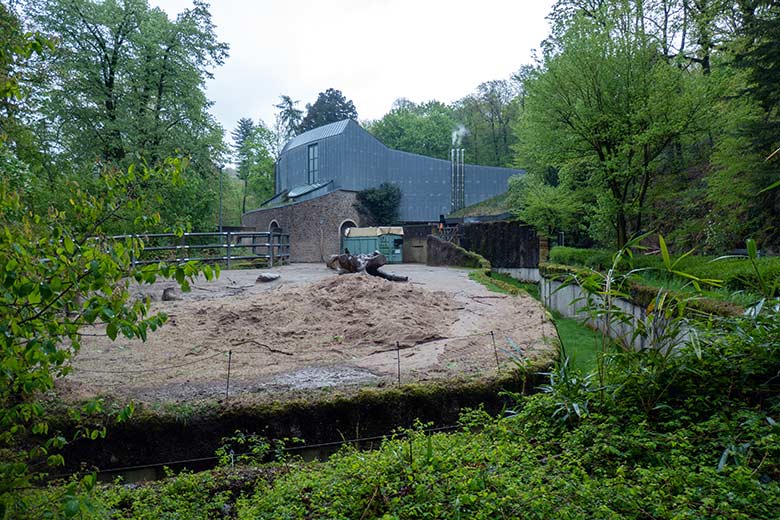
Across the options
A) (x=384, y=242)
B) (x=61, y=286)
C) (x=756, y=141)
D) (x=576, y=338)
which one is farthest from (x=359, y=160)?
(x=61, y=286)

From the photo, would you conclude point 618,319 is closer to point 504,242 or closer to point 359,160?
point 504,242

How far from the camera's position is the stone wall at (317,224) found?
3064 centimetres

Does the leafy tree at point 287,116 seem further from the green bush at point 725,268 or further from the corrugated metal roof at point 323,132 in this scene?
the green bush at point 725,268

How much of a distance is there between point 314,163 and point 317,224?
5.71 metres

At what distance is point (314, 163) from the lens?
33969 millimetres

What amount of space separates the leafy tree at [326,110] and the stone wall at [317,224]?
74.1 feet

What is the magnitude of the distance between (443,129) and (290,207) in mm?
22896

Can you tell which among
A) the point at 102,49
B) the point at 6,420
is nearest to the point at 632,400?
the point at 6,420

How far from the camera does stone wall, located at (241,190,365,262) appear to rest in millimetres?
30641

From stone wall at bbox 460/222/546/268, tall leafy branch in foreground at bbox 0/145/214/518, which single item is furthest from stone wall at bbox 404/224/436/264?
tall leafy branch in foreground at bbox 0/145/214/518

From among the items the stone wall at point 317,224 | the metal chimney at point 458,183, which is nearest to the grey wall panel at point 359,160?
the stone wall at point 317,224

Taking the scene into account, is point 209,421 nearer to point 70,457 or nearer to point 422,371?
point 70,457

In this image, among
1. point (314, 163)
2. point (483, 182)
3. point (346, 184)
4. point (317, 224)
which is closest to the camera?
point (317, 224)

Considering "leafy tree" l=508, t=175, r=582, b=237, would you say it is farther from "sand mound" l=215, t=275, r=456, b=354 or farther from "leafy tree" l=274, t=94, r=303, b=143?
"leafy tree" l=274, t=94, r=303, b=143
